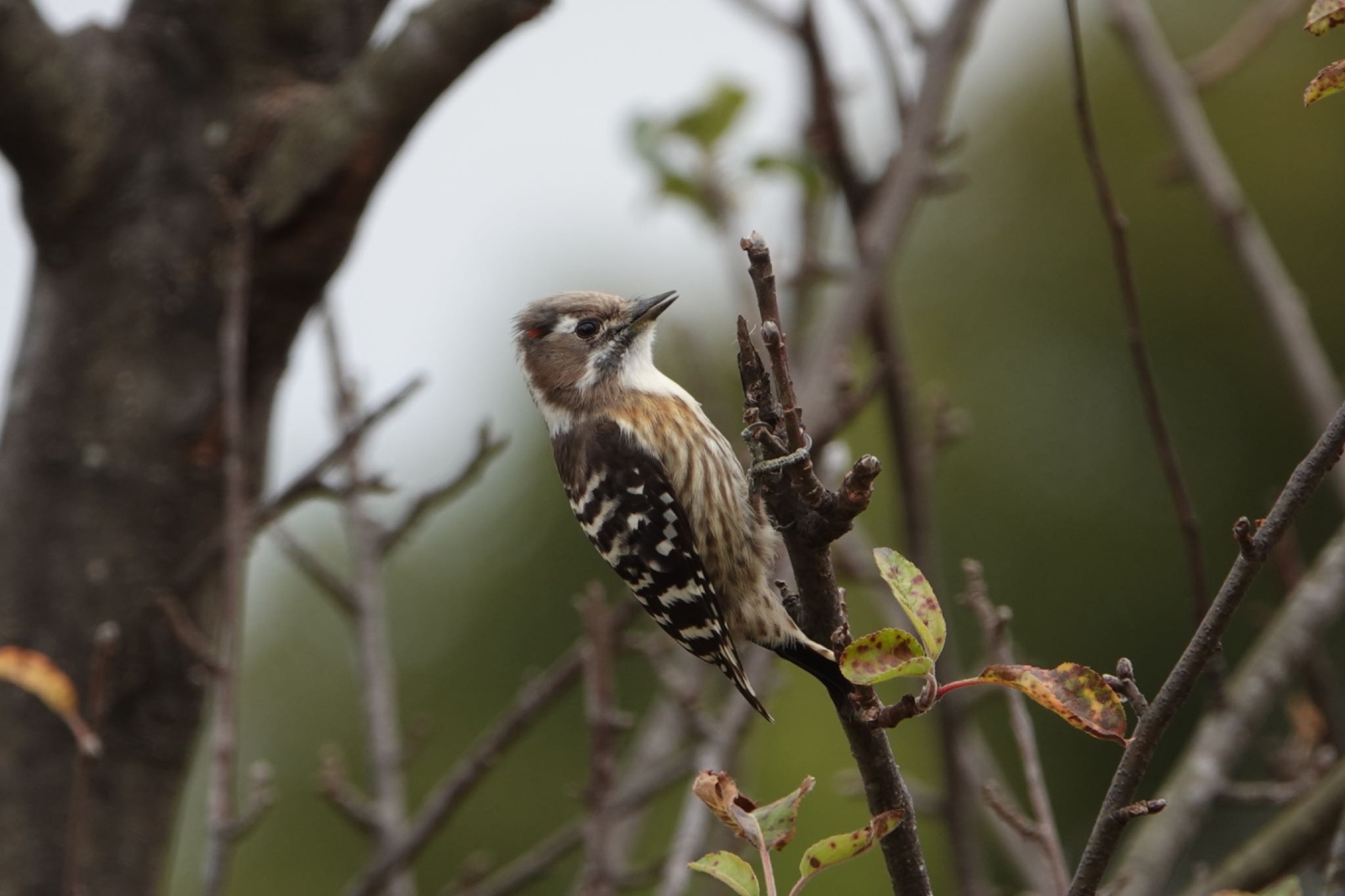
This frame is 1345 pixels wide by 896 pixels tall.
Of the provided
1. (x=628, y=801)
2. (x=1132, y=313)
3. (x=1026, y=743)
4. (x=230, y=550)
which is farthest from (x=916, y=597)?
(x=628, y=801)

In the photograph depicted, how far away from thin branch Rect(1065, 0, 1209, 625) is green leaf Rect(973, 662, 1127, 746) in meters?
0.84

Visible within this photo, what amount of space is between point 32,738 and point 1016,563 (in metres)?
7.48

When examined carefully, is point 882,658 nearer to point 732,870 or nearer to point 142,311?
point 732,870

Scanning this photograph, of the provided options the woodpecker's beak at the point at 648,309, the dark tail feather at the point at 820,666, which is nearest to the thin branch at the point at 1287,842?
the dark tail feather at the point at 820,666

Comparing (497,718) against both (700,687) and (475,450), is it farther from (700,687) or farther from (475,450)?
(475,450)

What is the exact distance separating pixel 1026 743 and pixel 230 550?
1382 mm

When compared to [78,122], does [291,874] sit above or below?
below

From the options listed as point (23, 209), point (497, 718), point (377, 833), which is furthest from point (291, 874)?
point (23, 209)

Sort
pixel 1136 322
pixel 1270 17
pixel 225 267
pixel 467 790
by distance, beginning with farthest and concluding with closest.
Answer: pixel 1270 17 < pixel 225 267 < pixel 467 790 < pixel 1136 322

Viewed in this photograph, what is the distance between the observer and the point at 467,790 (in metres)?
2.52

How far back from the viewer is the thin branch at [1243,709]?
229 cm

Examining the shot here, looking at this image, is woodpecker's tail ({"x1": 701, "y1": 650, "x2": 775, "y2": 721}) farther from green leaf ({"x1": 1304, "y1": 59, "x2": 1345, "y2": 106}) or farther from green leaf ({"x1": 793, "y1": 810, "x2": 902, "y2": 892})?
Answer: green leaf ({"x1": 1304, "y1": 59, "x2": 1345, "y2": 106})

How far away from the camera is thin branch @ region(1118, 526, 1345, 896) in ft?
7.50

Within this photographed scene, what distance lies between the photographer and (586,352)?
11.1ft
